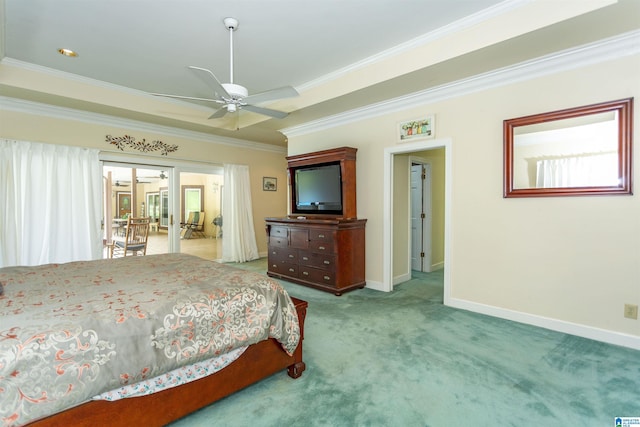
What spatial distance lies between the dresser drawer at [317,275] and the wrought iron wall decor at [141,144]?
3170 millimetres

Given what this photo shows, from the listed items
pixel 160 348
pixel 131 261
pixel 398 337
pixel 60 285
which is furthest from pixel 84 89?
pixel 398 337

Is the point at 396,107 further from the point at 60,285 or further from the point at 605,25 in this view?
the point at 60,285

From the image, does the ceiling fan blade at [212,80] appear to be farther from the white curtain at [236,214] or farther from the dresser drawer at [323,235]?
the white curtain at [236,214]

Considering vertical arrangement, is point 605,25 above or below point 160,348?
above

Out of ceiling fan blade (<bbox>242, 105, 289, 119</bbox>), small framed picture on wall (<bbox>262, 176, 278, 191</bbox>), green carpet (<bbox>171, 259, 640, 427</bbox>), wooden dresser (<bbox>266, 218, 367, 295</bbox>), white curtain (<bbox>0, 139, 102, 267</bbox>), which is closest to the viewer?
green carpet (<bbox>171, 259, 640, 427</bbox>)

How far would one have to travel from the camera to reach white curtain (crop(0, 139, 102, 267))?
381 centimetres

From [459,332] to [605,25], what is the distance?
2.77m

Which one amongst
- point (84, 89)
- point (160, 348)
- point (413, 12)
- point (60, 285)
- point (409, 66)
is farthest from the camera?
point (84, 89)

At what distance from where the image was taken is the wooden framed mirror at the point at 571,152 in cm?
253

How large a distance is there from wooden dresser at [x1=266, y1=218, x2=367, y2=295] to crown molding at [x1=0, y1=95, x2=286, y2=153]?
2335 mm

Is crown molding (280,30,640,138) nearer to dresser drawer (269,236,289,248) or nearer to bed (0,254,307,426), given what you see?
dresser drawer (269,236,289,248)

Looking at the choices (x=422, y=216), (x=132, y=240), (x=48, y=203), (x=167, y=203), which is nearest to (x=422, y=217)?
(x=422, y=216)

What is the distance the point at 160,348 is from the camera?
58.9 inches

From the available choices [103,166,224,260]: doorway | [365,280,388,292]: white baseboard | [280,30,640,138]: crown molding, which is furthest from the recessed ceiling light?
[365,280,388,292]: white baseboard
